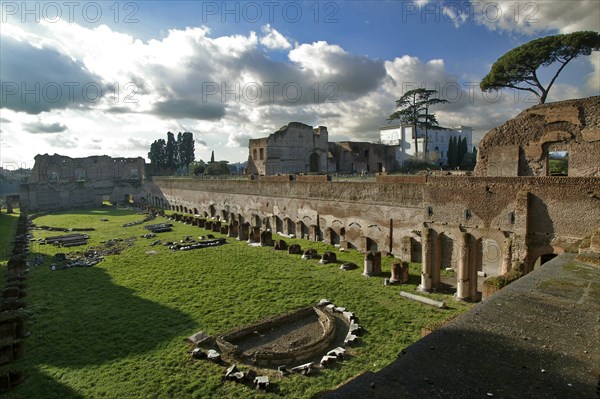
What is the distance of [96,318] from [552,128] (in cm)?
1663

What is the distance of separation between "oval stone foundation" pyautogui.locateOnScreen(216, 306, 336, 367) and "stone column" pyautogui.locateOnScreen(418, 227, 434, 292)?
3.88 m

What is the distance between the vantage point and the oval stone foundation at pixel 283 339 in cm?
777

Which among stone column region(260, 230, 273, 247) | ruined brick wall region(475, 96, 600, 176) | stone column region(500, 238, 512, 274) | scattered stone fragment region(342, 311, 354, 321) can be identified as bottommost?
scattered stone fragment region(342, 311, 354, 321)

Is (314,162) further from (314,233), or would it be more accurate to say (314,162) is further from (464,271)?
(464,271)

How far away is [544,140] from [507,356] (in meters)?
13.7

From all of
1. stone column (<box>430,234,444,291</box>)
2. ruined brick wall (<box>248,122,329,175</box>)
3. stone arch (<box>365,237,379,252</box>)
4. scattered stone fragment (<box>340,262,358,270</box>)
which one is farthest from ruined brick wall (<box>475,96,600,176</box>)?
ruined brick wall (<box>248,122,329,175</box>)

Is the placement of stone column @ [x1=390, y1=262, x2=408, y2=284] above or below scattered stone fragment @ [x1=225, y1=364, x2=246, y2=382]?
above

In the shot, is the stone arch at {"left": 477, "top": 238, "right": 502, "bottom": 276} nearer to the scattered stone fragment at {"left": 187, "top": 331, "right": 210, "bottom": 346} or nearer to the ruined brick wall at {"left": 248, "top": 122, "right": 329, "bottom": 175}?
the scattered stone fragment at {"left": 187, "top": 331, "right": 210, "bottom": 346}

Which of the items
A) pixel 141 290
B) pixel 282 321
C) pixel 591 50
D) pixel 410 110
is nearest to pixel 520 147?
pixel 591 50

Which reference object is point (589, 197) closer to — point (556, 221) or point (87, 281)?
point (556, 221)

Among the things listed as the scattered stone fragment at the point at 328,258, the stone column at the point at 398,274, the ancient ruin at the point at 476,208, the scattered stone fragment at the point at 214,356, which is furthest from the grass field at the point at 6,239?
the stone column at the point at 398,274

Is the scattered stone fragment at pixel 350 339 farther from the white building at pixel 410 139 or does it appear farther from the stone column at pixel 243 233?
the white building at pixel 410 139

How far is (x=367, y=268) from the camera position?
13.8m

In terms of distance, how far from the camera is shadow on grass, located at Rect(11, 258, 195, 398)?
25.2ft
